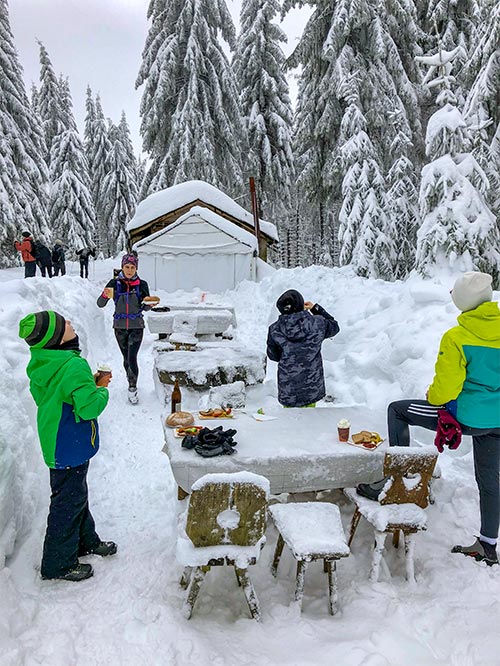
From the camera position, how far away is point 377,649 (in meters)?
2.70

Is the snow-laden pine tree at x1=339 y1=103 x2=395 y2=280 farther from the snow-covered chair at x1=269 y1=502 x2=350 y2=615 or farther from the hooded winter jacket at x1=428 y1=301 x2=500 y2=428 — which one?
the snow-covered chair at x1=269 y1=502 x2=350 y2=615

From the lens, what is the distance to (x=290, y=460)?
11.8 feet

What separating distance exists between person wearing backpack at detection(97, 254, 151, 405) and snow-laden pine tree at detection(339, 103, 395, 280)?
28.1ft

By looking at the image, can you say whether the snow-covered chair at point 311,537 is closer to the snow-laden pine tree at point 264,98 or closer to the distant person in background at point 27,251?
the distant person in background at point 27,251

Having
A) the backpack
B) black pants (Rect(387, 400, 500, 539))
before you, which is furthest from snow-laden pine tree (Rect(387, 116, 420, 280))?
the backpack

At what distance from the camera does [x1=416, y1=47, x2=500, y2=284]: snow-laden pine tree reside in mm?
9070

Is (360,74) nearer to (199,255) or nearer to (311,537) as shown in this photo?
(199,255)

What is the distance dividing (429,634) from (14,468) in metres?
3.22

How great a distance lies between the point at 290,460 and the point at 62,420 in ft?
5.70

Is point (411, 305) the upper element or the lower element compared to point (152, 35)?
lower

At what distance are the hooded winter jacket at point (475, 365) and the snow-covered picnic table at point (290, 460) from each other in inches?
31.1

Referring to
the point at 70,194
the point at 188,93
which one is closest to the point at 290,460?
the point at 188,93

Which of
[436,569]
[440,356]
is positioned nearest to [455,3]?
[440,356]

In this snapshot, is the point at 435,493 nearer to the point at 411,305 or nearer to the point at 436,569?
the point at 436,569
